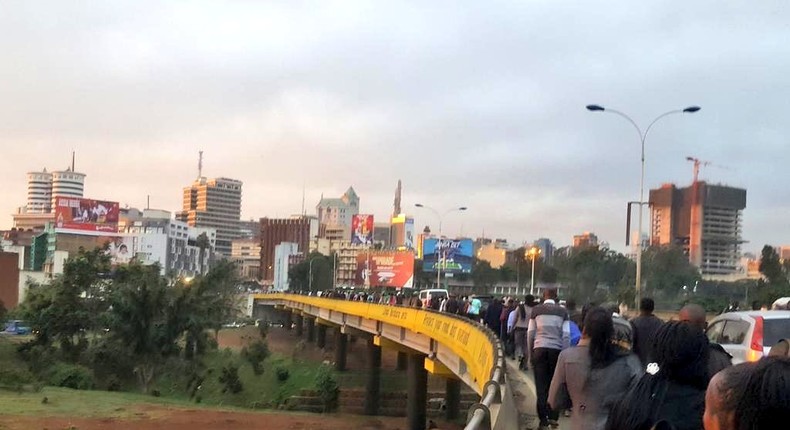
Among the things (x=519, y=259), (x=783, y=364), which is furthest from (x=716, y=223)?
(x=783, y=364)

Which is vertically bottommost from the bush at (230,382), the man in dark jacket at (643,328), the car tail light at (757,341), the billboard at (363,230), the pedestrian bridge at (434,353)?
the bush at (230,382)

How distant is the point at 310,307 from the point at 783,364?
6418 cm

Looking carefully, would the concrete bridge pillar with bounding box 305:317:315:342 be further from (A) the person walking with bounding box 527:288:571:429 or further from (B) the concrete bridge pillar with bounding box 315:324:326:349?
(A) the person walking with bounding box 527:288:571:429

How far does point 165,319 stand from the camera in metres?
56.4

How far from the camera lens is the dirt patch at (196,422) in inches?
1131

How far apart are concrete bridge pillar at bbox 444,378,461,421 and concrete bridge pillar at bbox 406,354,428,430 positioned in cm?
244

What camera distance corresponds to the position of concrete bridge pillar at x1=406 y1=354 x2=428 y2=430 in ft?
111

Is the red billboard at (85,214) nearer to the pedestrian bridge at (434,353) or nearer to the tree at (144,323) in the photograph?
the pedestrian bridge at (434,353)

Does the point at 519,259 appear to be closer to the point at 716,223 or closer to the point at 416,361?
the point at 716,223

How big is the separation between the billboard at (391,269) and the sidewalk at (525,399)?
181 ft

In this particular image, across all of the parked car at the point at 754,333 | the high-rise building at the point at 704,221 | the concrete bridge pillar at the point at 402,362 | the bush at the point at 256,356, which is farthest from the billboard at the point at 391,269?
the high-rise building at the point at 704,221

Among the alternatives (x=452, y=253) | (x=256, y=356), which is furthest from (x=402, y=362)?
(x=452, y=253)

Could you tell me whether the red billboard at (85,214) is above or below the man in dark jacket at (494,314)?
above

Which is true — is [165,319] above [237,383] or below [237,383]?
above
